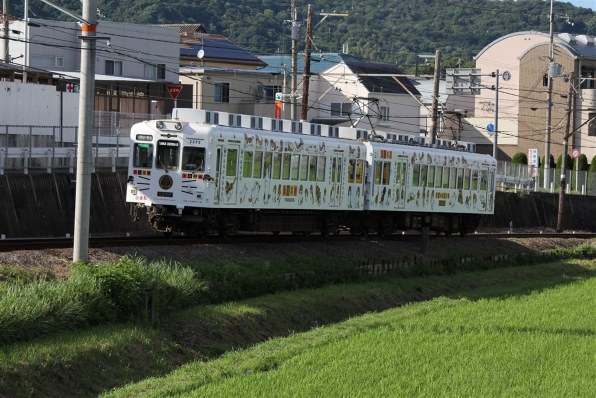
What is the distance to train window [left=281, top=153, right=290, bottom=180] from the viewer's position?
97.7 feet

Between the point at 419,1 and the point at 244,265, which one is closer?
the point at 244,265

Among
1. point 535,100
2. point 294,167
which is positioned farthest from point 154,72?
point 294,167

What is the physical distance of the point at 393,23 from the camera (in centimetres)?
15562

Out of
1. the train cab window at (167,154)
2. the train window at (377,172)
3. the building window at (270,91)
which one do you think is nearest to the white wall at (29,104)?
the train cab window at (167,154)

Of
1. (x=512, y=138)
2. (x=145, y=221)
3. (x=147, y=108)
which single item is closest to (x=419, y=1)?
(x=512, y=138)

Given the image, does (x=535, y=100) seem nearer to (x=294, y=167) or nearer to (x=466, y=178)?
(x=466, y=178)

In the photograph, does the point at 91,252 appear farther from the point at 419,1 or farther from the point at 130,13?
the point at 419,1

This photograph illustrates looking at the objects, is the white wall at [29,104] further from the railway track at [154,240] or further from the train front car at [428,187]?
the train front car at [428,187]

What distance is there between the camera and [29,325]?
1560 cm

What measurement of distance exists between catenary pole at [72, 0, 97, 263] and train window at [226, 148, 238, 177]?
7.93 metres

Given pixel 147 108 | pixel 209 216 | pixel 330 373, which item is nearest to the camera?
pixel 330 373

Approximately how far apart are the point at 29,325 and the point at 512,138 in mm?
66200

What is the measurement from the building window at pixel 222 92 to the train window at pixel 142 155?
39.1 meters

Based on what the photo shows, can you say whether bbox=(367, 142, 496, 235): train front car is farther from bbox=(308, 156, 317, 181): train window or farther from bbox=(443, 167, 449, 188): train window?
bbox=(308, 156, 317, 181): train window
